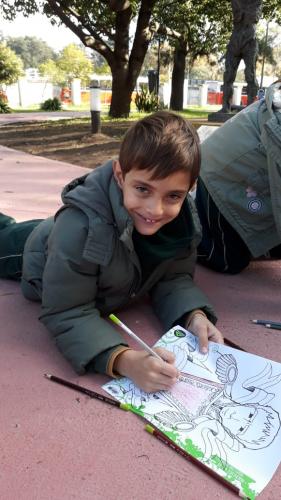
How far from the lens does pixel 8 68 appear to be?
2814cm

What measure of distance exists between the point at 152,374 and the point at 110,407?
0.49 feet

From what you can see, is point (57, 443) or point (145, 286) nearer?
point (57, 443)

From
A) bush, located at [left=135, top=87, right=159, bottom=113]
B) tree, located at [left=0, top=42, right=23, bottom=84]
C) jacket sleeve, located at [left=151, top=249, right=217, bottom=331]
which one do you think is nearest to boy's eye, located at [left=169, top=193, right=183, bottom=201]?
jacket sleeve, located at [left=151, top=249, right=217, bottom=331]

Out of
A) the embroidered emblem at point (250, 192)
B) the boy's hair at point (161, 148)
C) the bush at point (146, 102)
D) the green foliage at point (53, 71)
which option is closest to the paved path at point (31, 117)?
the bush at point (146, 102)

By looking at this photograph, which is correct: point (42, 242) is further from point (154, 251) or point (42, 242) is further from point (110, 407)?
point (110, 407)

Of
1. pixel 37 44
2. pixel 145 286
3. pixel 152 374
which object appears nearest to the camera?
pixel 152 374

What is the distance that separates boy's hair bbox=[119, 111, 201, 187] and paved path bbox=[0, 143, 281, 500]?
64 centimetres

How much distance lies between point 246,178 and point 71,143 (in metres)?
5.48

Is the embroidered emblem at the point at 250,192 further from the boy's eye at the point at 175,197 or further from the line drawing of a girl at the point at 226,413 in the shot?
the line drawing of a girl at the point at 226,413

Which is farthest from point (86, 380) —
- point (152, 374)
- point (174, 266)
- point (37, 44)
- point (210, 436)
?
point (37, 44)

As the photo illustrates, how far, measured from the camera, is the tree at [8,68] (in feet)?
91.1

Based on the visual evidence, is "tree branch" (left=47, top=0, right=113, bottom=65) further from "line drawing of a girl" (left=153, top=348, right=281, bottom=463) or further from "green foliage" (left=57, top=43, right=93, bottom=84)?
"green foliage" (left=57, top=43, right=93, bottom=84)

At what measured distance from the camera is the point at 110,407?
4.49 ft

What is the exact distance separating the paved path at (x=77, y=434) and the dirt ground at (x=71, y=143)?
3955mm
